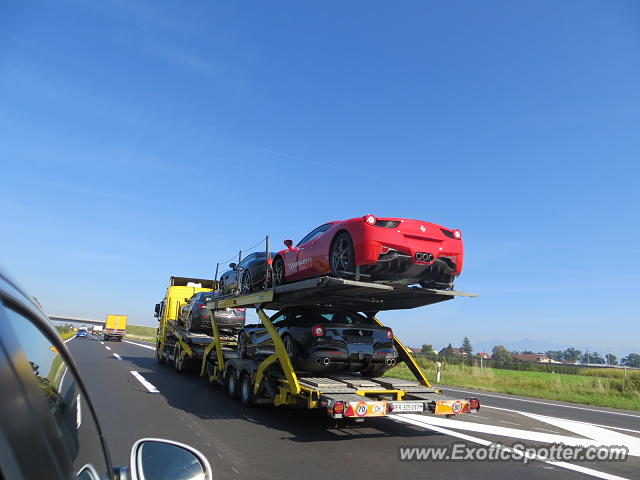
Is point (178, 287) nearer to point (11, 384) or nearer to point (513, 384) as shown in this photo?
point (513, 384)

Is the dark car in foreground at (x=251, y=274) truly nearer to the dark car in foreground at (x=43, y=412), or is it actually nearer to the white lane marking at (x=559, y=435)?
the white lane marking at (x=559, y=435)

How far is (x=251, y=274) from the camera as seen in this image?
1075cm

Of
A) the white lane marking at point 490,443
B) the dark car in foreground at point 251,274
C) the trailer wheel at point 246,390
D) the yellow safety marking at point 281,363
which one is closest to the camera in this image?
the white lane marking at point 490,443

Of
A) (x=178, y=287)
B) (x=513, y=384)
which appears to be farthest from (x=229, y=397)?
(x=513, y=384)

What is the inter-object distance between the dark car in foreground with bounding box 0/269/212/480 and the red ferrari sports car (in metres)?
5.22

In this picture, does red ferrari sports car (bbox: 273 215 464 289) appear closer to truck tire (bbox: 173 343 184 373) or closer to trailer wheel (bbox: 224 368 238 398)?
trailer wheel (bbox: 224 368 238 398)

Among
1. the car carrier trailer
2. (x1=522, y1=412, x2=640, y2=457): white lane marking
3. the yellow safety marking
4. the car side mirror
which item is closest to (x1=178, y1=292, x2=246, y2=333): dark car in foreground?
the car carrier trailer

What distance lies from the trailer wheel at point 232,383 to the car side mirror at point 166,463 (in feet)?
27.2

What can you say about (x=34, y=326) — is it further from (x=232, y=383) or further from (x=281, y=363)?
(x=232, y=383)

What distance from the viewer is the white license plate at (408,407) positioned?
21.9 ft

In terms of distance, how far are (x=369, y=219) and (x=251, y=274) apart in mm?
4681

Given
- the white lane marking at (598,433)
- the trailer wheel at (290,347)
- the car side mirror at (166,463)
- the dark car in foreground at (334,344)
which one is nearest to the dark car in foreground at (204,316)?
the dark car in foreground at (334,344)

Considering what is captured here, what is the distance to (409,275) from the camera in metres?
7.25

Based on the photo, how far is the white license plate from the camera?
263 inches
